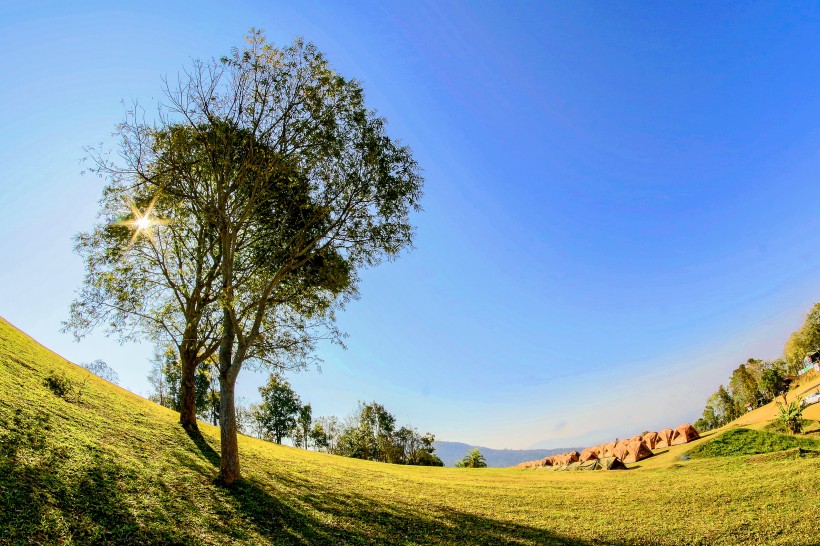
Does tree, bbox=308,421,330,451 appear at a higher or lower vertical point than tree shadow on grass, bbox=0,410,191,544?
lower

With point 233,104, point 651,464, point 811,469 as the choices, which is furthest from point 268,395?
point 811,469

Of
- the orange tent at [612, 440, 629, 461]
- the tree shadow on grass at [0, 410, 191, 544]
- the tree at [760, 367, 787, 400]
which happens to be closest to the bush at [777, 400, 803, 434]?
the orange tent at [612, 440, 629, 461]

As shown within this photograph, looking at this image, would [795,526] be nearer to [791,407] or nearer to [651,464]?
[651,464]

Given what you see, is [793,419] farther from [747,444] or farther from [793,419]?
[747,444]

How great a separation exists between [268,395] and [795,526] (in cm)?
9840

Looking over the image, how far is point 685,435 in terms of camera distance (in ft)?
147

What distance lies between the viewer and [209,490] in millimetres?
15477

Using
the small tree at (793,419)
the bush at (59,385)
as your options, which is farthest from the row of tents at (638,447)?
the bush at (59,385)

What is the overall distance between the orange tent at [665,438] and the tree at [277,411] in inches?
3054

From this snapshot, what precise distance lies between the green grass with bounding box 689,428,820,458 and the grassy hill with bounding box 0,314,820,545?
23.3 feet

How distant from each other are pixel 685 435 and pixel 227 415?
50.0 m

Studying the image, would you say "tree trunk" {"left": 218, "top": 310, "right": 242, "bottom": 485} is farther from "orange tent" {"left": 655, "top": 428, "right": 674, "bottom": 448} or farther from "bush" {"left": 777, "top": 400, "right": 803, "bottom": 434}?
"orange tent" {"left": 655, "top": 428, "right": 674, "bottom": 448}

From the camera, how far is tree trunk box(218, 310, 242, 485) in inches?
672

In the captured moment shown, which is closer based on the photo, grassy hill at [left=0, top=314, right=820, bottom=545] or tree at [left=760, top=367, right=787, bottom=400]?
grassy hill at [left=0, top=314, right=820, bottom=545]
